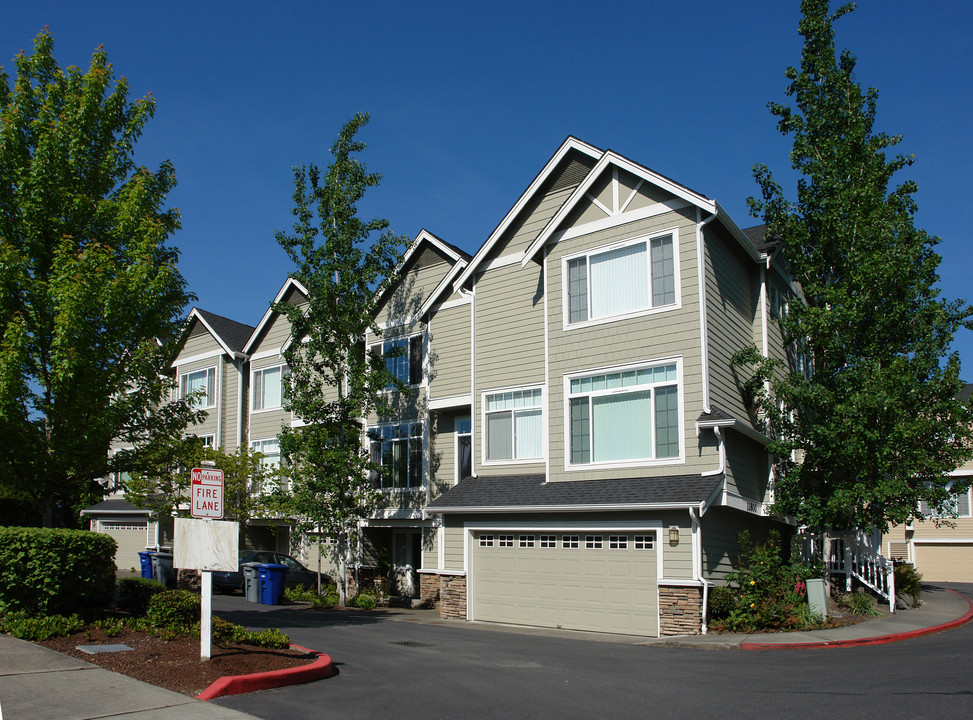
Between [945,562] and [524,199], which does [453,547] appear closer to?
[524,199]

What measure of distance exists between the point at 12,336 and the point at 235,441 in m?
21.0

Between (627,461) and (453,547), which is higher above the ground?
(627,461)

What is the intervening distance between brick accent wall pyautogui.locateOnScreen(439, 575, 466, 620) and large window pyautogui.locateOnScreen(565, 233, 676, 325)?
6910 mm

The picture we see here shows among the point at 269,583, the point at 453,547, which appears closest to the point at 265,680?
the point at 453,547

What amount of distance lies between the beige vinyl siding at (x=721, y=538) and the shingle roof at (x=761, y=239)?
6.87m

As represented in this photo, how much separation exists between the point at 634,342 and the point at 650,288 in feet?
4.13

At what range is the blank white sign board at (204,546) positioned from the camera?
1007cm

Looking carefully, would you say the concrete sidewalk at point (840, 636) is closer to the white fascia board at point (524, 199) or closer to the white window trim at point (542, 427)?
the white window trim at point (542, 427)

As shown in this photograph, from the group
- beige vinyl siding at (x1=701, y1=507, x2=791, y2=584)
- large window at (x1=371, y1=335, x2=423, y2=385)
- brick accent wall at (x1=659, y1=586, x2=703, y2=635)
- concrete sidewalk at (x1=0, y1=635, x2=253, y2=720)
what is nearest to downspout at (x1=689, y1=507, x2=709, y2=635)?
brick accent wall at (x1=659, y1=586, x2=703, y2=635)

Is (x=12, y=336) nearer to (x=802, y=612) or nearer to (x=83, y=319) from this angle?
(x=83, y=319)

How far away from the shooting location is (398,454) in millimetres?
25781

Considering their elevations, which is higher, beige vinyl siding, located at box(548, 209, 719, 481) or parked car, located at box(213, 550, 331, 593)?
beige vinyl siding, located at box(548, 209, 719, 481)

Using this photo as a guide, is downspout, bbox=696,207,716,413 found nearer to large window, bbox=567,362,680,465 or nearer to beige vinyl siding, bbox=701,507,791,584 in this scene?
large window, bbox=567,362,680,465

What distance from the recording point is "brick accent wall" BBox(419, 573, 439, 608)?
927 inches
